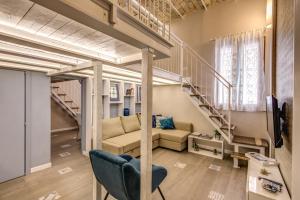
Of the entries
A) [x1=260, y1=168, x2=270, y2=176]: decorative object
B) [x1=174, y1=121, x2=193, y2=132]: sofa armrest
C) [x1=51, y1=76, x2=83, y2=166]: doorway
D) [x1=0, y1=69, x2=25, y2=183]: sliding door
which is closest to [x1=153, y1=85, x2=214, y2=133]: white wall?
[x1=174, y1=121, x2=193, y2=132]: sofa armrest

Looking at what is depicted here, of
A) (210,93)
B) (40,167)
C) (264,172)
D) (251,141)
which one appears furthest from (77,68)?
(251,141)

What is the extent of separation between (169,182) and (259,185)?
140 cm

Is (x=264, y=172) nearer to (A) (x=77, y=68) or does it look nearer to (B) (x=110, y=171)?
(B) (x=110, y=171)

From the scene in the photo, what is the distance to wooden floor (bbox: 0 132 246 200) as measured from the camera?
2.36 metres

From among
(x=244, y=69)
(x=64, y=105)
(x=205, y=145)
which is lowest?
(x=205, y=145)

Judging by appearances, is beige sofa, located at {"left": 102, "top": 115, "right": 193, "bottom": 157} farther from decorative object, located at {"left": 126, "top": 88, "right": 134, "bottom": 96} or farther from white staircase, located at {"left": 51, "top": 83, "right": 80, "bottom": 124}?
white staircase, located at {"left": 51, "top": 83, "right": 80, "bottom": 124}

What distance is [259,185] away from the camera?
1.75 metres

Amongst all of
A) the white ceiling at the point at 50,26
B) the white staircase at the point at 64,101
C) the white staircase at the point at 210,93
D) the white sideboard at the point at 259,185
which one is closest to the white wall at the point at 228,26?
the white staircase at the point at 210,93

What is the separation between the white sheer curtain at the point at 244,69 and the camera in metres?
3.65

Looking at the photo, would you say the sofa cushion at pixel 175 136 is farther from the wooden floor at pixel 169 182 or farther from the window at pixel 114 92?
the window at pixel 114 92

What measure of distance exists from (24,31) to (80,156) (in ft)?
10.5

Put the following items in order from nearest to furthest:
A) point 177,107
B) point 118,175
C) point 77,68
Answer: point 118,175 → point 77,68 → point 177,107

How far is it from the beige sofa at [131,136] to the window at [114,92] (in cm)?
69

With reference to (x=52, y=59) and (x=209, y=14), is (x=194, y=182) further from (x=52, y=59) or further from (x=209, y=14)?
(x=209, y=14)
